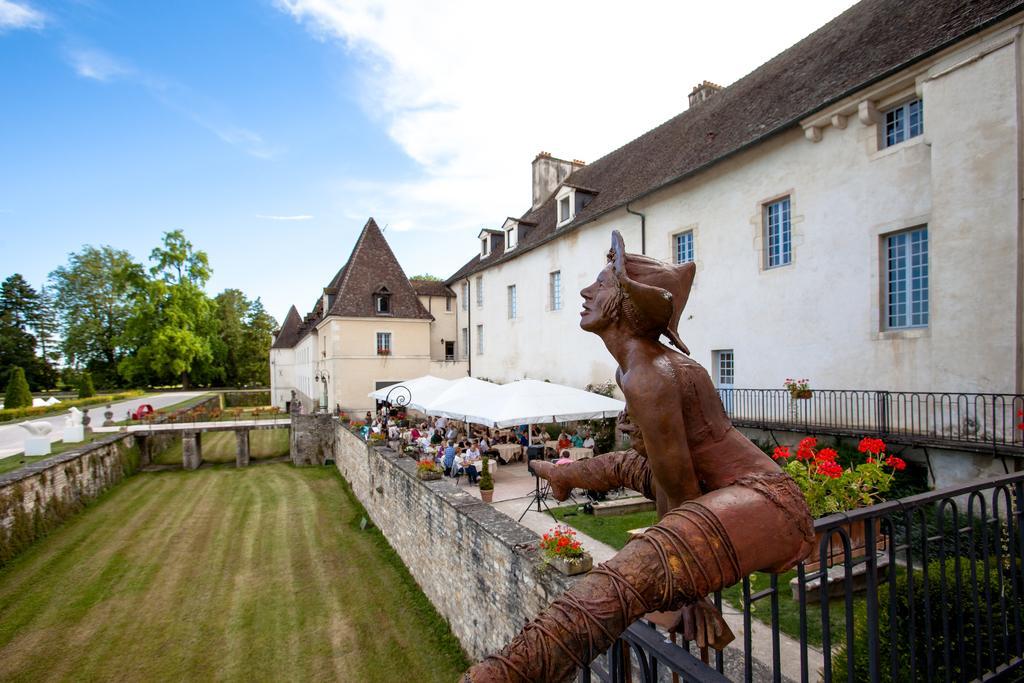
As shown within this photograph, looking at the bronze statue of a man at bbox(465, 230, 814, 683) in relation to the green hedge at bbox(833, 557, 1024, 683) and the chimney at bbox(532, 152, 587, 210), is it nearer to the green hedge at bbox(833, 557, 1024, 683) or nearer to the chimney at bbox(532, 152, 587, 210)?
the green hedge at bbox(833, 557, 1024, 683)

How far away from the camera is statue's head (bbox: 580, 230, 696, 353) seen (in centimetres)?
177

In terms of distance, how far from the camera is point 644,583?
1.44 metres

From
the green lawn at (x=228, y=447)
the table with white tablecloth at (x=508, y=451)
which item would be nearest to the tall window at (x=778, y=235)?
the table with white tablecloth at (x=508, y=451)

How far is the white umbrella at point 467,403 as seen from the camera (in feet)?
42.8

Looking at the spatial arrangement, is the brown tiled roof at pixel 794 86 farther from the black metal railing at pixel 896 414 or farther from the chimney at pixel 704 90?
the black metal railing at pixel 896 414

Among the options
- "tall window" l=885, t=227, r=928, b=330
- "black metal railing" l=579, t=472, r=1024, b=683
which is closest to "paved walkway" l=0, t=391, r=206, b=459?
"black metal railing" l=579, t=472, r=1024, b=683

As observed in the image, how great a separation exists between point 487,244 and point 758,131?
18.5 metres

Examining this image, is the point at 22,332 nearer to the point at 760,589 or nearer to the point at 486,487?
the point at 486,487

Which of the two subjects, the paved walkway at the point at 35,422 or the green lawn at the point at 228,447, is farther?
the green lawn at the point at 228,447

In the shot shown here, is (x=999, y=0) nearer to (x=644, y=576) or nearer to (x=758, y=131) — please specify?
(x=758, y=131)

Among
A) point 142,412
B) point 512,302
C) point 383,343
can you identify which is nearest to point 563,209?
point 512,302

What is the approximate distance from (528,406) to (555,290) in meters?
10.8

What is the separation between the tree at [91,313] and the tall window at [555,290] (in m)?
54.8

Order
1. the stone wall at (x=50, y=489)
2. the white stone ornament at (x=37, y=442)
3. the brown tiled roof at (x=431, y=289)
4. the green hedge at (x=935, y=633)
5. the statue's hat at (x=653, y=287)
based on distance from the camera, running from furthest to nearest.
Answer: the brown tiled roof at (x=431, y=289) → the white stone ornament at (x=37, y=442) → the stone wall at (x=50, y=489) → the green hedge at (x=935, y=633) → the statue's hat at (x=653, y=287)
